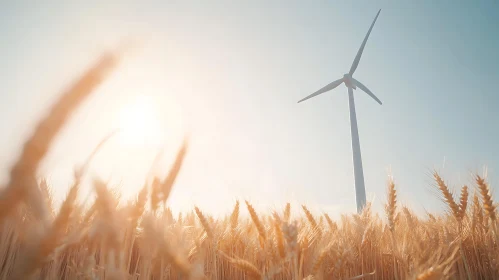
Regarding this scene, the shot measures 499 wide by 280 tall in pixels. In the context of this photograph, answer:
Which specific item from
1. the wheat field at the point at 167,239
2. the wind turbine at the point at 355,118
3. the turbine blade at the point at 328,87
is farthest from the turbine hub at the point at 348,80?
the wheat field at the point at 167,239

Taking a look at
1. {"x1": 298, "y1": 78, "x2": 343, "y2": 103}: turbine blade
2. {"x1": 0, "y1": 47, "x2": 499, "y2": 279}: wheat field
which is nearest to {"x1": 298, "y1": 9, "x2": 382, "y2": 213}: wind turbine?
{"x1": 298, "y1": 78, "x2": 343, "y2": 103}: turbine blade

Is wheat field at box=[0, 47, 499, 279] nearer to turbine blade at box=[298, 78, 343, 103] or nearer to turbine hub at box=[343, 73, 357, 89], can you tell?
turbine blade at box=[298, 78, 343, 103]

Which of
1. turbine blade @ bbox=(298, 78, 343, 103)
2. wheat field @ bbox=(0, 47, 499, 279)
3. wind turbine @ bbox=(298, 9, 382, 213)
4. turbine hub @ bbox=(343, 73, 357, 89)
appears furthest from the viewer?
turbine hub @ bbox=(343, 73, 357, 89)

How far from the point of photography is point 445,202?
329 cm

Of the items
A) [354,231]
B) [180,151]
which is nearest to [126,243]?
[180,151]

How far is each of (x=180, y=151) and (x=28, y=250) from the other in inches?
81.1

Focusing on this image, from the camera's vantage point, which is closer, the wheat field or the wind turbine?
the wheat field

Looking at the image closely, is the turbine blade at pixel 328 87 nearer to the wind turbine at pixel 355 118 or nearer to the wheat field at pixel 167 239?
the wind turbine at pixel 355 118

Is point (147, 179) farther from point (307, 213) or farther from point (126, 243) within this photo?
point (307, 213)

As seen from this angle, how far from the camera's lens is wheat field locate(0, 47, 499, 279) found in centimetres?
108

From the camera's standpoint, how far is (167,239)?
6.01ft

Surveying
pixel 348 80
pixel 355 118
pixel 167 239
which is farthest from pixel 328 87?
pixel 167 239

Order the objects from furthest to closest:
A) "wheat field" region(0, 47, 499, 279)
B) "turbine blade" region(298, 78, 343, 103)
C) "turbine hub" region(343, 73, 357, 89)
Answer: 1. "turbine hub" region(343, 73, 357, 89)
2. "turbine blade" region(298, 78, 343, 103)
3. "wheat field" region(0, 47, 499, 279)

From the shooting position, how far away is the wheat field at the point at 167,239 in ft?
3.55
